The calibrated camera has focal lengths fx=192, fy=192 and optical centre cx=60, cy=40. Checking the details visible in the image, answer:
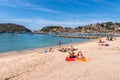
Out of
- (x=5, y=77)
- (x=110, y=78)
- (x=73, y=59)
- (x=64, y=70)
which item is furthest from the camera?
(x=73, y=59)

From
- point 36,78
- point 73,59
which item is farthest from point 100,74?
point 73,59

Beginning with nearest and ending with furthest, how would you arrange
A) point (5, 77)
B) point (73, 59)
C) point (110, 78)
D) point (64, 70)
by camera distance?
1. point (110, 78)
2. point (5, 77)
3. point (64, 70)
4. point (73, 59)

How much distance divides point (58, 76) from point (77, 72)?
1.44 m

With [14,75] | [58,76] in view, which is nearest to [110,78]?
[58,76]

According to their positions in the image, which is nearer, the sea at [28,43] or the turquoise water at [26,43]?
the sea at [28,43]

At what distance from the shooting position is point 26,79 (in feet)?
36.1

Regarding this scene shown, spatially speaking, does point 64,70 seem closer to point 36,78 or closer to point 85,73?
point 85,73

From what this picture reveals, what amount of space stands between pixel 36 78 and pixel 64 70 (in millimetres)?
2462

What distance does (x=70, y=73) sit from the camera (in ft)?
39.6

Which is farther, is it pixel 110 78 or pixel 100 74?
pixel 100 74

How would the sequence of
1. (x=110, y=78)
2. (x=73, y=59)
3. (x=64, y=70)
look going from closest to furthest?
(x=110, y=78) → (x=64, y=70) → (x=73, y=59)

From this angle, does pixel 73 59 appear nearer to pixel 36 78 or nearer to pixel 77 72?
pixel 77 72

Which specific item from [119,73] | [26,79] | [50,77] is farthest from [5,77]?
[119,73]

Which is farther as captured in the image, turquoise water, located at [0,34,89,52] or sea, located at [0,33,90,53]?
turquoise water, located at [0,34,89,52]
